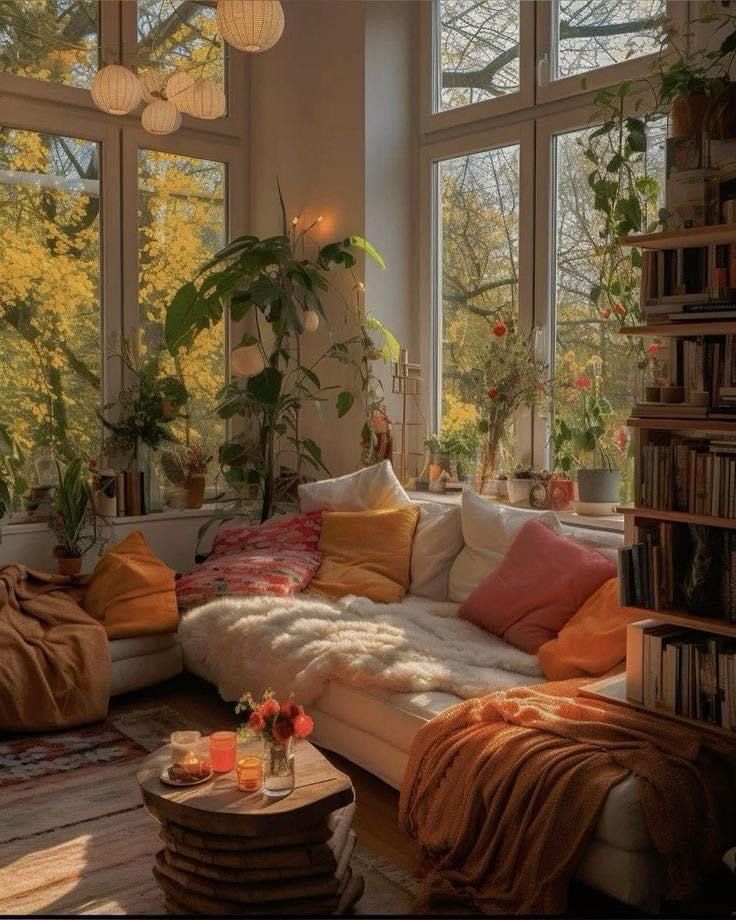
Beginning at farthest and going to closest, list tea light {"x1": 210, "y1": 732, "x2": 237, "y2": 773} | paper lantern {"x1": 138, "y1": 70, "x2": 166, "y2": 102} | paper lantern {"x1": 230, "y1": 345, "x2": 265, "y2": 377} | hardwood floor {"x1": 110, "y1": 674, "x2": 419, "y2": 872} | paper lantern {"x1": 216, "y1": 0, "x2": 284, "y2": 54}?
paper lantern {"x1": 230, "y1": 345, "x2": 265, "y2": 377} < paper lantern {"x1": 138, "y1": 70, "x2": 166, "y2": 102} < paper lantern {"x1": 216, "y1": 0, "x2": 284, "y2": 54} < hardwood floor {"x1": 110, "y1": 674, "x2": 419, "y2": 872} < tea light {"x1": 210, "y1": 732, "x2": 237, "y2": 773}

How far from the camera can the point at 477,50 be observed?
5.16 metres

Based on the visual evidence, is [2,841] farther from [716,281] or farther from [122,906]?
[716,281]

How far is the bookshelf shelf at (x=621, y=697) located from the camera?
2758mm

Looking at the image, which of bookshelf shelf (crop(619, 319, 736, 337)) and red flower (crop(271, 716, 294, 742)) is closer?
red flower (crop(271, 716, 294, 742))

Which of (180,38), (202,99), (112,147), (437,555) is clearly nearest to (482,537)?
(437,555)

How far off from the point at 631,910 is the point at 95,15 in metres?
4.85

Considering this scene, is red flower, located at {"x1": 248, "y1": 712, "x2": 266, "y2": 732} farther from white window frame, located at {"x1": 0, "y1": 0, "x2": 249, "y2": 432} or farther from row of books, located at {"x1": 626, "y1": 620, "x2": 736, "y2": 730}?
white window frame, located at {"x1": 0, "y1": 0, "x2": 249, "y2": 432}

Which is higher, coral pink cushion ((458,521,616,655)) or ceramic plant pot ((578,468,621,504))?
ceramic plant pot ((578,468,621,504))

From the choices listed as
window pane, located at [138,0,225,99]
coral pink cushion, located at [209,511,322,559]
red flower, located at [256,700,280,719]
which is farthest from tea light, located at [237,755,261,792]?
window pane, located at [138,0,225,99]

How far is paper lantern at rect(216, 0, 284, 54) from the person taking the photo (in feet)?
12.5

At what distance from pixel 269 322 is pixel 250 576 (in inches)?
63.7

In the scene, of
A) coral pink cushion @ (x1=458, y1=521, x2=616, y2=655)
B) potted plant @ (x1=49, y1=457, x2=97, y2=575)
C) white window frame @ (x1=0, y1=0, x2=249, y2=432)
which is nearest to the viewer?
coral pink cushion @ (x1=458, y1=521, x2=616, y2=655)

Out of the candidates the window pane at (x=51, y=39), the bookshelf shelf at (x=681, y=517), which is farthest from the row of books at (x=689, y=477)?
the window pane at (x=51, y=39)

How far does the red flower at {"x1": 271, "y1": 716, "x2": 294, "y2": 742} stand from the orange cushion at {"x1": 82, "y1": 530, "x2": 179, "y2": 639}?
188 cm
